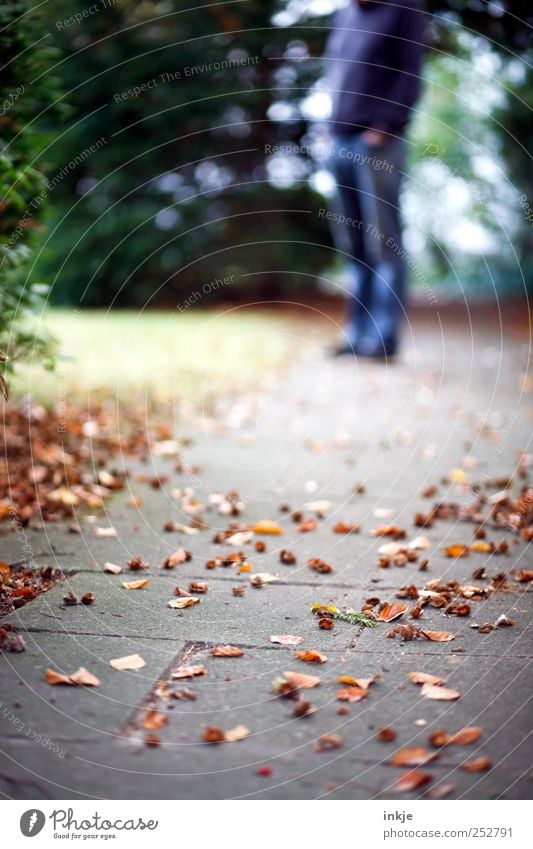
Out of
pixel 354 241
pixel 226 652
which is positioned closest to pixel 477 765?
pixel 226 652

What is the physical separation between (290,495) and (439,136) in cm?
1193

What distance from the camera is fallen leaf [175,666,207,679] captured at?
1796mm

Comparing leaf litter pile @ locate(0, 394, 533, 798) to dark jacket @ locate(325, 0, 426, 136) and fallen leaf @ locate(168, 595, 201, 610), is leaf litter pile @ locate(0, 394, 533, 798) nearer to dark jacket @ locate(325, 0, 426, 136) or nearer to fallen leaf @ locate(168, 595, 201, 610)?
fallen leaf @ locate(168, 595, 201, 610)

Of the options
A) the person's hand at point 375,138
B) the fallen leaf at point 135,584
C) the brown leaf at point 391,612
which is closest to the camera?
the brown leaf at point 391,612

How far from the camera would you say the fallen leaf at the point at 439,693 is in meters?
1.71

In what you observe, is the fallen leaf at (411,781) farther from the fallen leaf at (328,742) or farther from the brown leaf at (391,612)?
the brown leaf at (391,612)

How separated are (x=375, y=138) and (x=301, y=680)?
14.8 feet

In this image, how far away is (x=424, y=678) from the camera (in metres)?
1.78

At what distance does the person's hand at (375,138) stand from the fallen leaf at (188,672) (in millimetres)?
4477

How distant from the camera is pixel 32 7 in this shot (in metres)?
3.06

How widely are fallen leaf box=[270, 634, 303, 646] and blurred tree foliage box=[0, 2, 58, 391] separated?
1.30m

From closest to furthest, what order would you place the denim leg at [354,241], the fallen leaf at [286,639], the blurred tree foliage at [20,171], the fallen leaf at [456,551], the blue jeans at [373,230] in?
the fallen leaf at [286,639] → the fallen leaf at [456,551] → the blurred tree foliage at [20,171] → the blue jeans at [373,230] → the denim leg at [354,241]

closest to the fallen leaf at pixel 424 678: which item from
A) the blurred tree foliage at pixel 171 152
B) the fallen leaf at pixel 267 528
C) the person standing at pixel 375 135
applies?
the fallen leaf at pixel 267 528

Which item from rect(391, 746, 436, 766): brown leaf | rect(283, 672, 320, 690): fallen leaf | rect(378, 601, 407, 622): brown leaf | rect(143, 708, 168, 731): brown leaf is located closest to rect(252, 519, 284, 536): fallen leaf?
rect(378, 601, 407, 622): brown leaf
